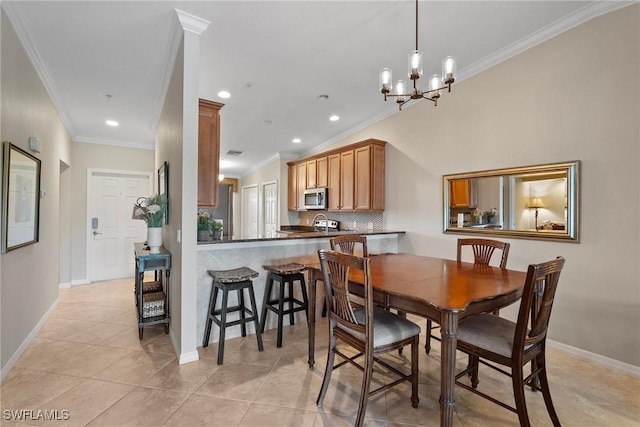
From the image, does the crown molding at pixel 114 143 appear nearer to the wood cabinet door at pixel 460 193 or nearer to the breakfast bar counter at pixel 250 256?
the breakfast bar counter at pixel 250 256

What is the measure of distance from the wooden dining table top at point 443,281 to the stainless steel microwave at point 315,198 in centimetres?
288

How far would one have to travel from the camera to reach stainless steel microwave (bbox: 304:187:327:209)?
211 inches

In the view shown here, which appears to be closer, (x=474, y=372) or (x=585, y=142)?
(x=474, y=372)

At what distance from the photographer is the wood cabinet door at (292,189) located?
6.40 m

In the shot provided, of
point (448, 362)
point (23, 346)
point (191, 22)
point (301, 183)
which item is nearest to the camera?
point (448, 362)

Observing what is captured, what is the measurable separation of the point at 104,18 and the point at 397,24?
234 centimetres

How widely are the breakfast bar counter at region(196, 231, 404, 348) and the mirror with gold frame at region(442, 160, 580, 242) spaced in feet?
5.27

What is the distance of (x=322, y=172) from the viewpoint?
5496 millimetres

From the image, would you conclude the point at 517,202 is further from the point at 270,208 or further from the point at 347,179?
the point at 270,208

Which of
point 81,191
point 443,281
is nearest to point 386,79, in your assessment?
point 443,281

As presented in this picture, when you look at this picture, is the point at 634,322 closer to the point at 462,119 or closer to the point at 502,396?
the point at 502,396

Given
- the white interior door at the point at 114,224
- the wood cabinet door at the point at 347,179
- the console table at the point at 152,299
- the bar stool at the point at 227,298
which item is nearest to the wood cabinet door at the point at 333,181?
the wood cabinet door at the point at 347,179

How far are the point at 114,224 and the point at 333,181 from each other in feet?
13.2

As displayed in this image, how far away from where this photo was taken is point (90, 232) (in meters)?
5.14
